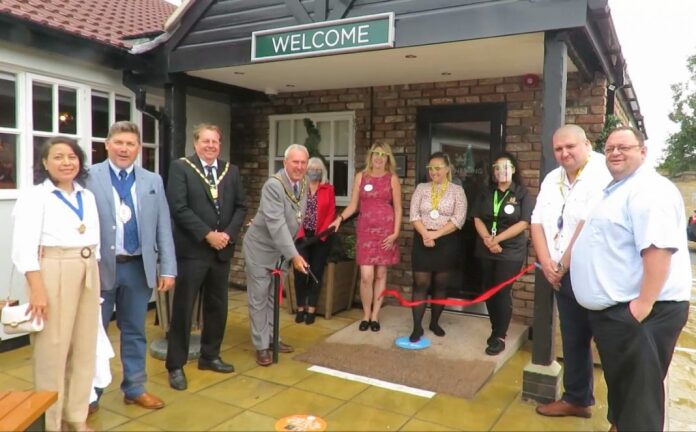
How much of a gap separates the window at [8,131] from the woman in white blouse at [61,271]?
205 centimetres

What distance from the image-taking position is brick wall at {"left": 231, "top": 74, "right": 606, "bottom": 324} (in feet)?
16.6

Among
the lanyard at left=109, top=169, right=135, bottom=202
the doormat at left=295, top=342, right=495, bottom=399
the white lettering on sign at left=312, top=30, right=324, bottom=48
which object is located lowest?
the doormat at left=295, top=342, right=495, bottom=399

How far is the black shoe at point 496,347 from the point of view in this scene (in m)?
4.39

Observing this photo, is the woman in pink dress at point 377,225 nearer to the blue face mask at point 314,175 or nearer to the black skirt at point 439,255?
the black skirt at point 439,255

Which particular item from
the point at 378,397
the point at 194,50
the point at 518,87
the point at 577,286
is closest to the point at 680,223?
the point at 577,286

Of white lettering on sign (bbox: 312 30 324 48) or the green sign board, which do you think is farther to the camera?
white lettering on sign (bbox: 312 30 324 48)

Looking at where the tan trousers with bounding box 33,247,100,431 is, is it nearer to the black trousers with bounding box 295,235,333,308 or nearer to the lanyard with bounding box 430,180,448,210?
the black trousers with bounding box 295,235,333,308

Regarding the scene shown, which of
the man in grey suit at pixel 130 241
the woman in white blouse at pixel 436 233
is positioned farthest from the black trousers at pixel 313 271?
the man in grey suit at pixel 130 241

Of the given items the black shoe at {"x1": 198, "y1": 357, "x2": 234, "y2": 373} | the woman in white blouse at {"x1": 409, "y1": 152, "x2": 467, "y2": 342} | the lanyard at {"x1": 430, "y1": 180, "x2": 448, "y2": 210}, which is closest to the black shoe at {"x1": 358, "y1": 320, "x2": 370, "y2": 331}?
the woman in white blouse at {"x1": 409, "y1": 152, "x2": 467, "y2": 342}

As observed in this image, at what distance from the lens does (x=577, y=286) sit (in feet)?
9.37

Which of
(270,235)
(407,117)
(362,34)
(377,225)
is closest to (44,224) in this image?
(270,235)

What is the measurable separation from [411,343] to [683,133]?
30.1 m

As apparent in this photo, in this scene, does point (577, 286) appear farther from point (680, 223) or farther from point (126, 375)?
point (126, 375)

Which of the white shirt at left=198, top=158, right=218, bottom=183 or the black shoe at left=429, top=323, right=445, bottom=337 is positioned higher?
the white shirt at left=198, top=158, right=218, bottom=183
